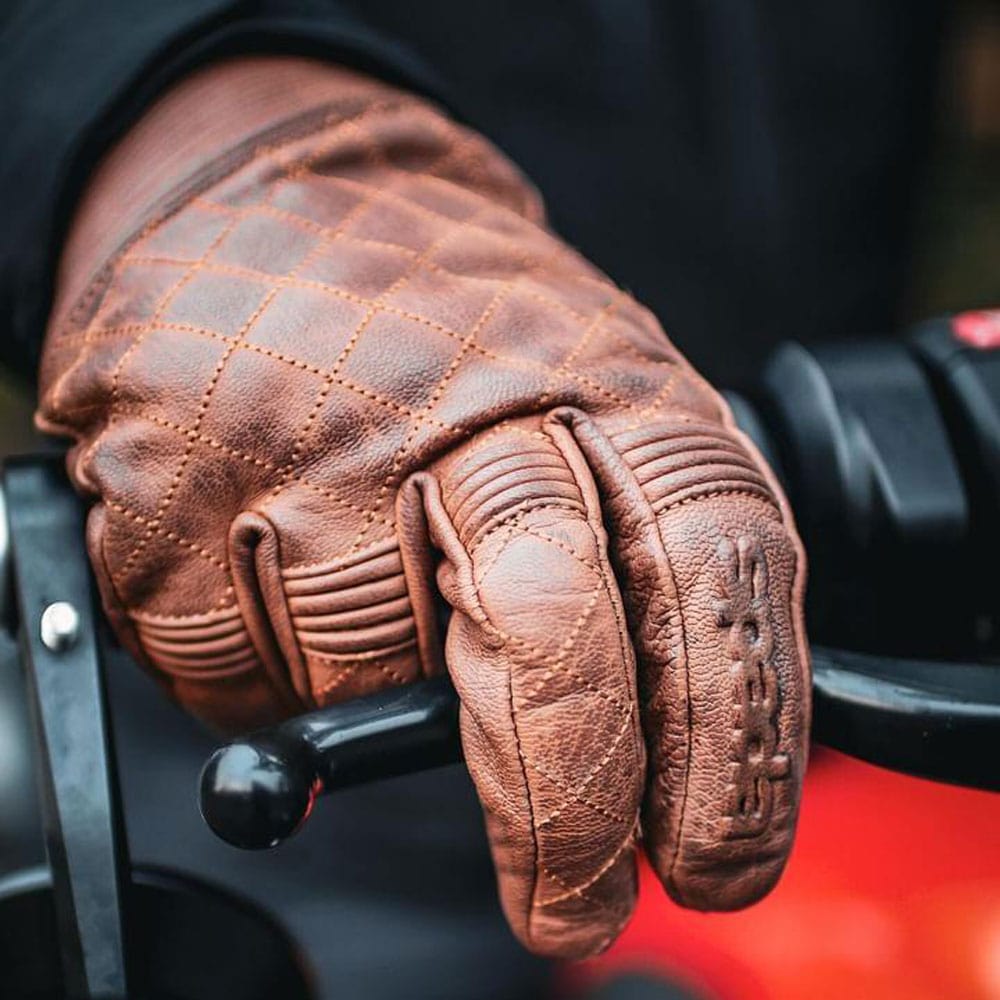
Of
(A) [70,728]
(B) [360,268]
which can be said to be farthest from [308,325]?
(A) [70,728]

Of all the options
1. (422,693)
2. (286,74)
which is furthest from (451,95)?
(422,693)

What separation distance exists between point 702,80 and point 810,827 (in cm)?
90

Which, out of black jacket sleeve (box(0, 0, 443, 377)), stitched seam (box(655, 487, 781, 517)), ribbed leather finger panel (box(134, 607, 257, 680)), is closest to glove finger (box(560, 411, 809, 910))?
stitched seam (box(655, 487, 781, 517))

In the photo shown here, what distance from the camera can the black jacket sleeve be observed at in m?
0.82

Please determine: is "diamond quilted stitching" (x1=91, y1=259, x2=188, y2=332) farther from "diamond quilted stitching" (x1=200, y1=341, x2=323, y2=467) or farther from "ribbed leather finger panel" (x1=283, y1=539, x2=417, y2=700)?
"ribbed leather finger panel" (x1=283, y1=539, x2=417, y2=700)

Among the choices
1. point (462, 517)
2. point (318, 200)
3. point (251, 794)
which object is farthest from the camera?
point (318, 200)

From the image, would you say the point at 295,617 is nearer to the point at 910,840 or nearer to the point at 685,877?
the point at 685,877

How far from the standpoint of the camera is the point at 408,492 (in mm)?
663

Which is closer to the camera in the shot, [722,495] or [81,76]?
[722,495]

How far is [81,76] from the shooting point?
33.2 inches

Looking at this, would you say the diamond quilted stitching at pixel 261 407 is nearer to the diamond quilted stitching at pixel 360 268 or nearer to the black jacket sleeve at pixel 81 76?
the diamond quilted stitching at pixel 360 268

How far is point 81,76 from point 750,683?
24.5 inches

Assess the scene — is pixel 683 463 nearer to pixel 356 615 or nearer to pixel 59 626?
pixel 356 615

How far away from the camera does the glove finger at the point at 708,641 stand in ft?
2.08
